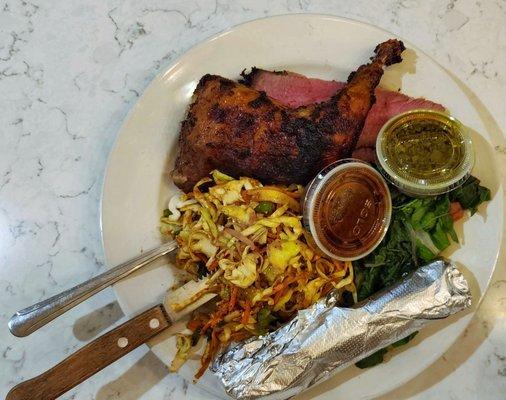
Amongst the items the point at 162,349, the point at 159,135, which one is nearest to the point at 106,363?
the point at 162,349

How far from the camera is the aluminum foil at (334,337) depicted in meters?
1.53

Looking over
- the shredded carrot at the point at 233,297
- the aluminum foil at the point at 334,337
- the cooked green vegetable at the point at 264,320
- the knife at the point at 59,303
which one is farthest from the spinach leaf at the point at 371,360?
the knife at the point at 59,303

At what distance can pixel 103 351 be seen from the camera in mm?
1570

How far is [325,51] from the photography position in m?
1.78

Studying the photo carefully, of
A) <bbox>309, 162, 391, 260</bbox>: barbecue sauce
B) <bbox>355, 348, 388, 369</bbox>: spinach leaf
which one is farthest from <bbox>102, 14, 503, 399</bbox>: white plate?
<bbox>309, 162, 391, 260</bbox>: barbecue sauce

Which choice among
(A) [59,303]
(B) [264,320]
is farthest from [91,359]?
(B) [264,320]

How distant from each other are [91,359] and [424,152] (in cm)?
118

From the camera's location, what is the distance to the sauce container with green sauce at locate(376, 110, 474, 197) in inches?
64.0

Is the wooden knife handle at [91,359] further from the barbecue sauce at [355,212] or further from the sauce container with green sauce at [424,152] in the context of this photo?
the sauce container with green sauce at [424,152]

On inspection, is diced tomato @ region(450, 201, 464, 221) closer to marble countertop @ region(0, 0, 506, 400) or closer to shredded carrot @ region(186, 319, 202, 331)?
marble countertop @ region(0, 0, 506, 400)

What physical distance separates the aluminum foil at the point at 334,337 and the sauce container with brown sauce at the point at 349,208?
173mm

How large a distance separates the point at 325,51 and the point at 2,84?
118cm

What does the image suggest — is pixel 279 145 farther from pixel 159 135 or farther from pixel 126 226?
pixel 126 226

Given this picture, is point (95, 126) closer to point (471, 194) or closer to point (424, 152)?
point (424, 152)
